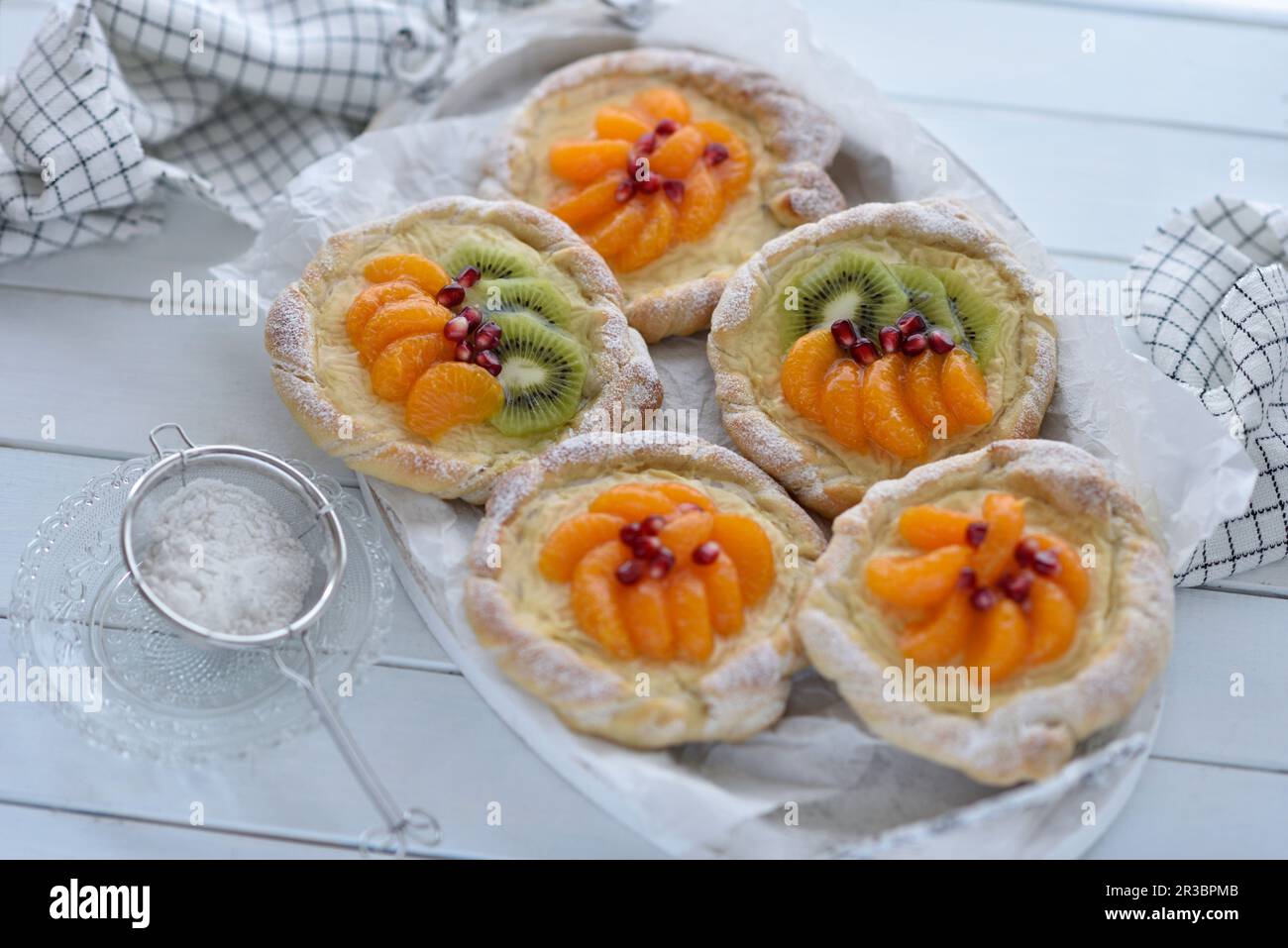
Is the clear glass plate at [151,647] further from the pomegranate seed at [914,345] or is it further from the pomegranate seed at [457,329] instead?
the pomegranate seed at [914,345]

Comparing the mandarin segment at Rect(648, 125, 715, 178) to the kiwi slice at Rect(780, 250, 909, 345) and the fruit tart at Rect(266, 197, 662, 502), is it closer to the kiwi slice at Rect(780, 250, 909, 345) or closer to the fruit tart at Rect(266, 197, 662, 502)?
the fruit tart at Rect(266, 197, 662, 502)

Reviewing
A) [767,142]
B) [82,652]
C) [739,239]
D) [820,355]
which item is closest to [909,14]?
[767,142]

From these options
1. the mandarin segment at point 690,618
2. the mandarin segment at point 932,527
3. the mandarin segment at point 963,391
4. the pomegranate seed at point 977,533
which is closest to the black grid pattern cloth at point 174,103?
the mandarin segment at point 690,618

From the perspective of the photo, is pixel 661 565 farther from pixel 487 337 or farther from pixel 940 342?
pixel 940 342

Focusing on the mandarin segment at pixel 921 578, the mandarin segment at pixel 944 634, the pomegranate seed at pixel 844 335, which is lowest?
the mandarin segment at pixel 944 634

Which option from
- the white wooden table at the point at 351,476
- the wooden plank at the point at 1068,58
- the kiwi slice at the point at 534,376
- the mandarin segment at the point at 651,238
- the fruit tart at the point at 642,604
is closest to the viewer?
the fruit tart at the point at 642,604

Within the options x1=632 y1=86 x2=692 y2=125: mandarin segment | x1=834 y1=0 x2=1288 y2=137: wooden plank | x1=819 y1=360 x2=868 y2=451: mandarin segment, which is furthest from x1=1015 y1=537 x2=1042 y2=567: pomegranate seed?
x1=834 y1=0 x2=1288 y2=137: wooden plank

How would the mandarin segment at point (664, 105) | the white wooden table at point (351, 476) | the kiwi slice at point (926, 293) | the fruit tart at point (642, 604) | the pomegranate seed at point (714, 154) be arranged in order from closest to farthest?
the fruit tart at point (642, 604)
the white wooden table at point (351, 476)
the kiwi slice at point (926, 293)
the pomegranate seed at point (714, 154)
the mandarin segment at point (664, 105)
